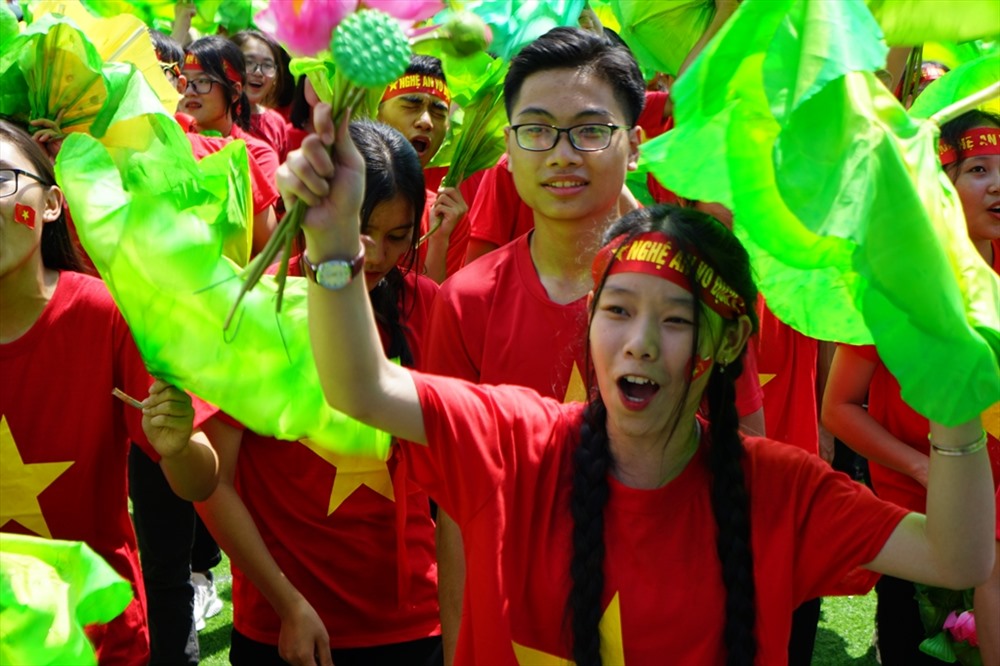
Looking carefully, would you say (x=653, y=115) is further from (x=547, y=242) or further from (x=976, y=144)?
(x=547, y=242)

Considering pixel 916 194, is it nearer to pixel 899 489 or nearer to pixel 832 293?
pixel 832 293

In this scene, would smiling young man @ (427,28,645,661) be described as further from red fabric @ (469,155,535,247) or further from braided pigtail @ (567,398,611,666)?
red fabric @ (469,155,535,247)

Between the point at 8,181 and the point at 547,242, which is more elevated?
the point at 547,242

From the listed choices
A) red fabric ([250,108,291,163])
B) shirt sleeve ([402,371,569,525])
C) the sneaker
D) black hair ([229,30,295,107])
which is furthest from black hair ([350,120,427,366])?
black hair ([229,30,295,107])

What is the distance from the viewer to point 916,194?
167 centimetres

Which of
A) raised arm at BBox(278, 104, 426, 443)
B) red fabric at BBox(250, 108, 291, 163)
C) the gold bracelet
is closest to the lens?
raised arm at BBox(278, 104, 426, 443)

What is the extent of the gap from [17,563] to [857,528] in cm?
124

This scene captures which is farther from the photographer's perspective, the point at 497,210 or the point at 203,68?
the point at 203,68

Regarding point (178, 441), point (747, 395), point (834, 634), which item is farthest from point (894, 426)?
point (178, 441)

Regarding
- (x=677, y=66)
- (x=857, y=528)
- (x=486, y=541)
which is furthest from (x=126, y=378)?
(x=857, y=528)

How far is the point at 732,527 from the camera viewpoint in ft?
6.39

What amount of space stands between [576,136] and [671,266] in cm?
81

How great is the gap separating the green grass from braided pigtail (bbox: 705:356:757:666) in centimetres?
258

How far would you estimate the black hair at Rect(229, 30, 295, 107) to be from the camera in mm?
6461
